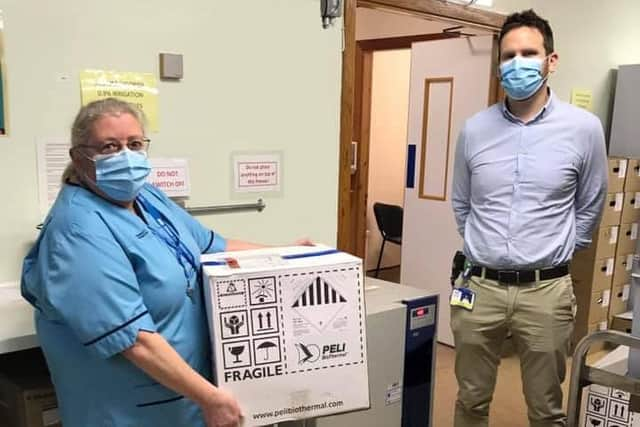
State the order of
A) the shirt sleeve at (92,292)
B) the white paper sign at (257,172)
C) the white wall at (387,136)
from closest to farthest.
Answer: the shirt sleeve at (92,292), the white paper sign at (257,172), the white wall at (387,136)

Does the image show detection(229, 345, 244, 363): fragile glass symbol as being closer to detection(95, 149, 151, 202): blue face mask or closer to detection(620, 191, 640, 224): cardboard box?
detection(95, 149, 151, 202): blue face mask

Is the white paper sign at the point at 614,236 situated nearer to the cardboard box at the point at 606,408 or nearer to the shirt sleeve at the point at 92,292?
the cardboard box at the point at 606,408

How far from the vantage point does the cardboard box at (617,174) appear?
3.69 meters

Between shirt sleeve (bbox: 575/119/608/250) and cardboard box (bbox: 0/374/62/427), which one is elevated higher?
shirt sleeve (bbox: 575/119/608/250)

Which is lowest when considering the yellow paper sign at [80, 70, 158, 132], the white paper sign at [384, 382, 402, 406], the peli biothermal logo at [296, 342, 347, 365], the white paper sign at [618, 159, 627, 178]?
the white paper sign at [384, 382, 402, 406]

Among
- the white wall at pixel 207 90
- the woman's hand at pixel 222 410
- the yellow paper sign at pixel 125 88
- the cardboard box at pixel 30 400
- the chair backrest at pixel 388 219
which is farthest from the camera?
the chair backrest at pixel 388 219

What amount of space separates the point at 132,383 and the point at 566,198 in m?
1.46

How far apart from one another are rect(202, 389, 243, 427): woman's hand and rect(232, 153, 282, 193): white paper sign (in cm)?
108

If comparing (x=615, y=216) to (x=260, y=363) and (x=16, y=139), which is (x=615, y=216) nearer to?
(x=260, y=363)

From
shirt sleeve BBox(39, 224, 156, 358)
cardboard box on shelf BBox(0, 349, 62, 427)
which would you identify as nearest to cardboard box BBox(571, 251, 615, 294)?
cardboard box on shelf BBox(0, 349, 62, 427)

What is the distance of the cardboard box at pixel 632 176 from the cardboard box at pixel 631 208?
4 cm

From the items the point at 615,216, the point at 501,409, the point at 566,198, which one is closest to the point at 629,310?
the point at 615,216

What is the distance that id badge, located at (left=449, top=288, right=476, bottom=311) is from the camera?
217 cm

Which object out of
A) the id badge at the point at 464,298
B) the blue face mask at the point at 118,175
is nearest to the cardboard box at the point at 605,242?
the id badge at the point at 464,298
